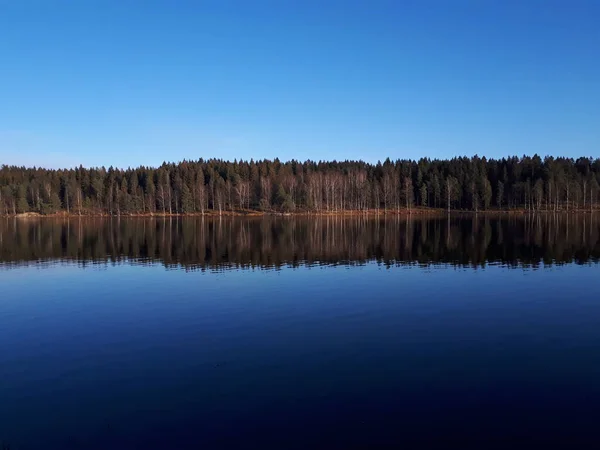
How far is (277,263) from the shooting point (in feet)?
144

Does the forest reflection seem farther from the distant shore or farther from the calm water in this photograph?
the distant shore

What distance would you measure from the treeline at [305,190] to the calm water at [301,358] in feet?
417

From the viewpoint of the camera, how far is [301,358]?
58.0 feet

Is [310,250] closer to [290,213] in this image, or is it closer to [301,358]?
[301,358]

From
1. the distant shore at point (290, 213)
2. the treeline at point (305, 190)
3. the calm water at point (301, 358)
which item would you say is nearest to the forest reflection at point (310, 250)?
the calm water at point (301, 358)

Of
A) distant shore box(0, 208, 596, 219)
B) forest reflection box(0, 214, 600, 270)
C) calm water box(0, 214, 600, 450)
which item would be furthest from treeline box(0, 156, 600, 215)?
calm water box(0, 214, 600, 450)

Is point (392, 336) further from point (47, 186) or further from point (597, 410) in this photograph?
point (47, 186)

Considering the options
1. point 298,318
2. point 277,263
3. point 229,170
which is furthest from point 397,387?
point 229,170

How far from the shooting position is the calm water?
12.5 m

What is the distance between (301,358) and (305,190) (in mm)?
146256

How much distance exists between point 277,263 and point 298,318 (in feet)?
66.5

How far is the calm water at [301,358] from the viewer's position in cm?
1255

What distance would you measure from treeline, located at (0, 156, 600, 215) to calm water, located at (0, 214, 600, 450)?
417 feet

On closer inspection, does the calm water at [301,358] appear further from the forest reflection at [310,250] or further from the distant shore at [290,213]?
the distant shore at [290,213]
